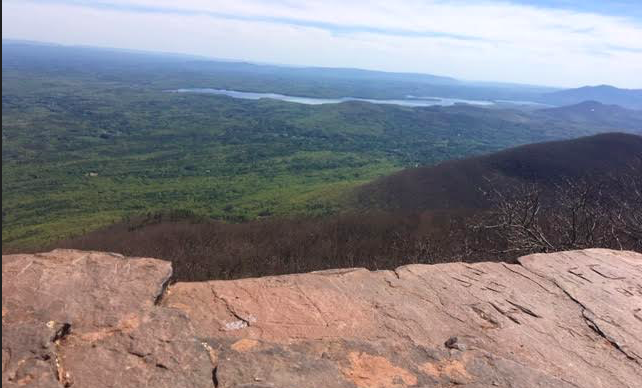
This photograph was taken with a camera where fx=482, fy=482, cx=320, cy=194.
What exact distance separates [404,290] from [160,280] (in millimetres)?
2734

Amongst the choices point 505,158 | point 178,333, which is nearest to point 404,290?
point 178,333

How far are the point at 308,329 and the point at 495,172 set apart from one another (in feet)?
125

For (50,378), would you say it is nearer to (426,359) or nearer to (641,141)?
(426,359)


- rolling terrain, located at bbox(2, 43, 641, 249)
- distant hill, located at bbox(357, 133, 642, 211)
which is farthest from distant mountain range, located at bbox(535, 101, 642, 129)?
distant hill, located at bbox(357, 133, 642, 211)

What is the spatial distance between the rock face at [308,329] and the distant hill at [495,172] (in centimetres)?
2724

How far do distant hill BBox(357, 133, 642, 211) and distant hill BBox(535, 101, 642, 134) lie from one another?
94223mm

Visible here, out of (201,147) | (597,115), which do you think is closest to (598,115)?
(597,115)

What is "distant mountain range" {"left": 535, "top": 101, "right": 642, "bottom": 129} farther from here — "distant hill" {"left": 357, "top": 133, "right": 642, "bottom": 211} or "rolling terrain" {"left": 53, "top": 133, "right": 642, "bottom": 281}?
"rolling terrain" {"left": 53, "top": 133, "right": 642, "bottom": 281}

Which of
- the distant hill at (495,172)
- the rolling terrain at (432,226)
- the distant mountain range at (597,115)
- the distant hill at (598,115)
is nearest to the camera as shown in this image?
the rolling terrain at (432,226)

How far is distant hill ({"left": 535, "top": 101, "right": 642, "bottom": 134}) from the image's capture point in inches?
5177

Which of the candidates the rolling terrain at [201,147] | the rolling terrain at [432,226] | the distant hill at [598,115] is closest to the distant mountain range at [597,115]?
the distant hill at [598,115]

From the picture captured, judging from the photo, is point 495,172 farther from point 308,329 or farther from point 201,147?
point 201,147

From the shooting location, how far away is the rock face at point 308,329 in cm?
365

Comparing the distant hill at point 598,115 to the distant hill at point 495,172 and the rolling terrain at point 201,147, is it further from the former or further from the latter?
the distant hill at point 495,172
